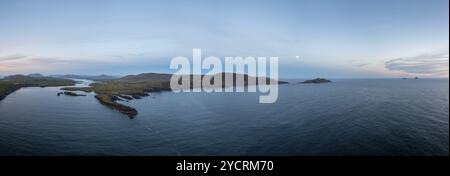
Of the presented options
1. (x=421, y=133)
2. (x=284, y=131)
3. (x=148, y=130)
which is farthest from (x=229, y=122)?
(x=421, y=133)

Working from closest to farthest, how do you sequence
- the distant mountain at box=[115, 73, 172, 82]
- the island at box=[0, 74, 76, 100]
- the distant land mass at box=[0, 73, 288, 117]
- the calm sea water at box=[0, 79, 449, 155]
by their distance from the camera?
the calm sea water at box=[0, 79, 449, 155], the distant land mass at box=[0, 73, 288, 117], the island at box=[0, 74, 76, 100], the distant mountain at box=[115, 73, 172, 82]

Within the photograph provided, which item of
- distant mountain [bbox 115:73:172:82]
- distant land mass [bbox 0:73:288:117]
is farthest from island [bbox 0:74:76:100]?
→ distant mountain [bbox 115:73:172:82]

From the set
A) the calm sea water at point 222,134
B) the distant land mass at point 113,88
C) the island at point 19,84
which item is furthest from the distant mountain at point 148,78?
the calm sea water at point 222,134

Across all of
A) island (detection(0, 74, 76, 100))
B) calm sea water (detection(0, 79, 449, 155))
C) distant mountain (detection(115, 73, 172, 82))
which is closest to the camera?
calm sea water (detection(0, 79, 449, 155))

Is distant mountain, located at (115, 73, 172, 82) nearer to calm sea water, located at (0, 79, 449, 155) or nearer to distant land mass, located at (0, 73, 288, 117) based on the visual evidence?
distant land mass, located at (0, 73, 288, 117)

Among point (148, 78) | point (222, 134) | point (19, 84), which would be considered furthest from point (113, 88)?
point (148, 78)

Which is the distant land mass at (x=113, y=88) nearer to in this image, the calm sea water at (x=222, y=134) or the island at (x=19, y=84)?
the island at (x=19, y=84)

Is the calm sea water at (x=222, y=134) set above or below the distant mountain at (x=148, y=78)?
below

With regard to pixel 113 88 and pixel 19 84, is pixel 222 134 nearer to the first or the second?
pixel 113 88

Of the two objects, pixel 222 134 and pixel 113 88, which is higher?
pixel 113 88

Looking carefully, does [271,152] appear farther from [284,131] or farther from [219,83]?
[219,83]
